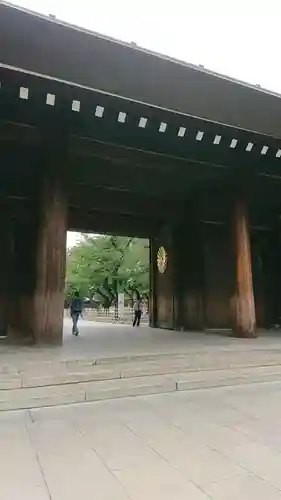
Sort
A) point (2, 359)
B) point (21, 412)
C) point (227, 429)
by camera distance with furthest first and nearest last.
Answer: point (2, 359) < point (21, 412) < point (227, 429)

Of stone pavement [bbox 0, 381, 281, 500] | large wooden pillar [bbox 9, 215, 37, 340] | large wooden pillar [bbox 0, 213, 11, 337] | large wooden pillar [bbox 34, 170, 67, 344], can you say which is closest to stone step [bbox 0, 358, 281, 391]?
stone pavement [bbox 0, 381, 281, 500]

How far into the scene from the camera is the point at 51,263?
23.2 ft

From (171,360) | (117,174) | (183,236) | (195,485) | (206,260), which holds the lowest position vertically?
(195,485)

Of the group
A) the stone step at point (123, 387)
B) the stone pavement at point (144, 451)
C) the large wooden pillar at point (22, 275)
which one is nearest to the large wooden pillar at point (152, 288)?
the large wooden pillar at point (22, 275)

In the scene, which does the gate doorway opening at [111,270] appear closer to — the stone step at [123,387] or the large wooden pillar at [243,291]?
the large wooden pillar at [243,291]

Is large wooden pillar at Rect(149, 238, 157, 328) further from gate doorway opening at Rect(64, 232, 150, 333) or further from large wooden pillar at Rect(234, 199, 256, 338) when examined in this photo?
gate doorway opening at Rect(64, 232, 150, 333)

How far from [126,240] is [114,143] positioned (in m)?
16.4

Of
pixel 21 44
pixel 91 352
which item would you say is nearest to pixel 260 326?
pixel 91 352

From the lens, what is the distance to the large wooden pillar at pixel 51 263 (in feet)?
22.9

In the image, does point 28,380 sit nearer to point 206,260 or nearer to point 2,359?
point 2,359

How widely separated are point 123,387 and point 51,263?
2.73 metres

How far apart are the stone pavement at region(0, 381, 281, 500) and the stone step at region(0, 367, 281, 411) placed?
0.18m

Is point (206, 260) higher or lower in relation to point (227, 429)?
higher

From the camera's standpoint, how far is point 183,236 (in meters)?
11.4
